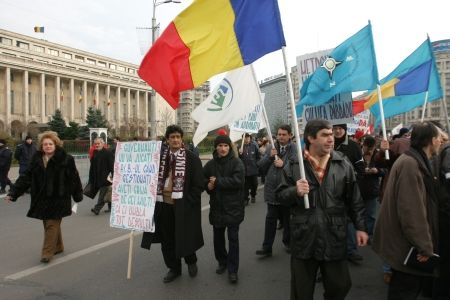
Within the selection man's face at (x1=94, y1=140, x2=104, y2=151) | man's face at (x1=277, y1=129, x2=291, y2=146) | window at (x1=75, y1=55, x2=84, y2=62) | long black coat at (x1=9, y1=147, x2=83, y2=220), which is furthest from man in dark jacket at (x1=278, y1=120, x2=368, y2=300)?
window at (x1=75, y1=55, x2=84, y2=62)

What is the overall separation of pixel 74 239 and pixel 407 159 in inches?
227

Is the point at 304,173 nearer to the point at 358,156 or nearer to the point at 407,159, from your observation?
the point at 407,159

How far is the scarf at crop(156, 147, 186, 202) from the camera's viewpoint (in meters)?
4.97

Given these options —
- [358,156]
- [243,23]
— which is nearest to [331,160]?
[243,23]

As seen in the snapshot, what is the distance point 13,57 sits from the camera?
78.7m

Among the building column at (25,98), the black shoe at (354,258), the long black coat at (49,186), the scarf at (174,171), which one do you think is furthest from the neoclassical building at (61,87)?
the black shoe at (354,258)

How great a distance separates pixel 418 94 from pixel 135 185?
225 inches

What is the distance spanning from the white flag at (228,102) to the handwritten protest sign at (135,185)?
983 mm

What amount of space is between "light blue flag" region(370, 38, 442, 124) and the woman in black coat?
19.8ft

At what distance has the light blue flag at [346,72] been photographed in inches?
234

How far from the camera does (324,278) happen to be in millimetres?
3389

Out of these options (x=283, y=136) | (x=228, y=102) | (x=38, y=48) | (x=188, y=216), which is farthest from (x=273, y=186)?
(x=38, y=48)

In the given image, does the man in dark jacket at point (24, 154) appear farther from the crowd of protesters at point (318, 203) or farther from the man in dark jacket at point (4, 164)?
the crowd of protesters at point (318, 203)

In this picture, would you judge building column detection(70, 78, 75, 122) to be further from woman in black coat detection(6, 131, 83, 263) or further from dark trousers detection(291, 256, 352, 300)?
dark trousers detection(291, 256, 352, 300)
